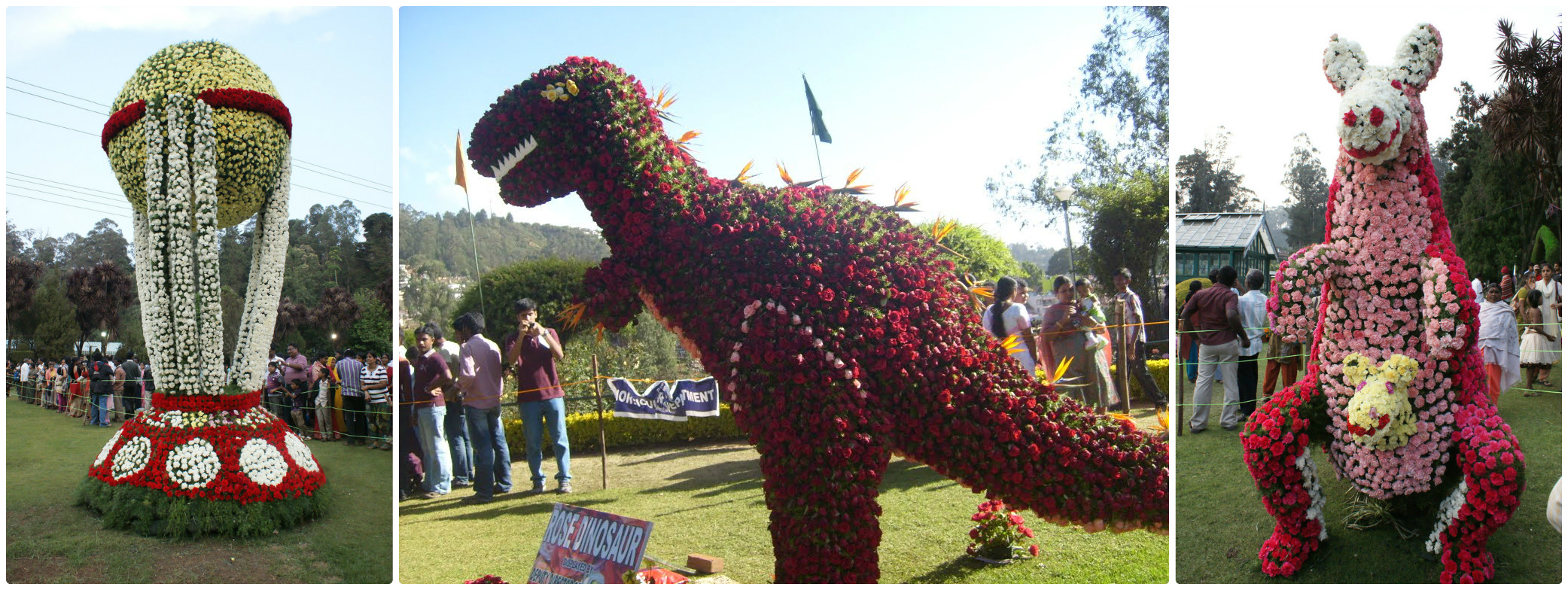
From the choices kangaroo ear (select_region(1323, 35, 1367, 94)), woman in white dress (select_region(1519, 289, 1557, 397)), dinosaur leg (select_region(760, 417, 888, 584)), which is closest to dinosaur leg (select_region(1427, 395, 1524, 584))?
kangaroo ear (select_region(1323, 35, 1367, 94))

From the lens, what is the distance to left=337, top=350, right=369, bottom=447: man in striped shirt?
9039 millimetres

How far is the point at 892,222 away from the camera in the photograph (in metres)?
3.59

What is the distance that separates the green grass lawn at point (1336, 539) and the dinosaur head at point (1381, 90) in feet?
5.69

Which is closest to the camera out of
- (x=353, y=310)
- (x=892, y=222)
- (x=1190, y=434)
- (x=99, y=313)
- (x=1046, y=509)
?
(x=1046, y=509)

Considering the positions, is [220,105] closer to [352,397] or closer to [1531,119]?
[352,397]

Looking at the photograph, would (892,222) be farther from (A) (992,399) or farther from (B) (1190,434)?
(B) (1190,434)

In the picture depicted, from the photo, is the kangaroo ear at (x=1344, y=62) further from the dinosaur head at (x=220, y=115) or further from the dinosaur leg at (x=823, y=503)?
the dinosaur head at (x=220, y=115)

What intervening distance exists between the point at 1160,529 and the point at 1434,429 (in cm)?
140

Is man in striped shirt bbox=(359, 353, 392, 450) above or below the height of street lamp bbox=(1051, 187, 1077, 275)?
below

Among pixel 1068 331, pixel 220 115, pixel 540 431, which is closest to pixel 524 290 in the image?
pixel 540 431

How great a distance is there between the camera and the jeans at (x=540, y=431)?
5.41m

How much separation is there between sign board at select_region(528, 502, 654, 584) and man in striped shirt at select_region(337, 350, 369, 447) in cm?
635

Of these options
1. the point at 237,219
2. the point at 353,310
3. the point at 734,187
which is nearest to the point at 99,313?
the point at 353,310

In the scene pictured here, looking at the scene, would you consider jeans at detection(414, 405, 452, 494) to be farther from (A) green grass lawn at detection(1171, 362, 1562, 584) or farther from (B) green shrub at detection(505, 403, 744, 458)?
(A) green grass lawn at detection(1171, 362, 1562, 584)
